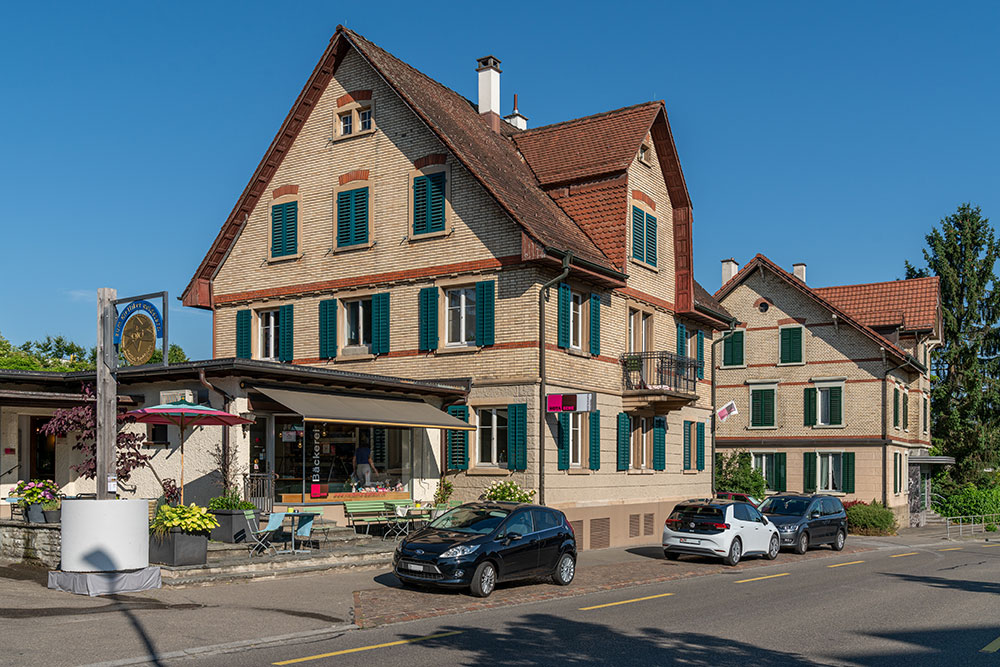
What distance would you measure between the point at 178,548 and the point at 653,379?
16237mm

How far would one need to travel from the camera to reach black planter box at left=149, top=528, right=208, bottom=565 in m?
16.9

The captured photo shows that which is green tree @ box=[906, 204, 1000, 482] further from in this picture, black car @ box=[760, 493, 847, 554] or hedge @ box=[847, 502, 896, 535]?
black car @ box=[760, 493, 847, 554]

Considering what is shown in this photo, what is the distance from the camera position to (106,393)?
16281 mm

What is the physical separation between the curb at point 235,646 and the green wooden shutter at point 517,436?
477 inches

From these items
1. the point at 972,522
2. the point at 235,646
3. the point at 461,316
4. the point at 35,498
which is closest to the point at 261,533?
the point at 35,498

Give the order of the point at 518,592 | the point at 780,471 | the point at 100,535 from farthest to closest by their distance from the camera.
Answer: the point at 780,471
the point at 518,592
the point at 100,535

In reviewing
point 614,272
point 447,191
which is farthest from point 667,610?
point 447,191

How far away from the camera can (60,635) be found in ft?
39.5

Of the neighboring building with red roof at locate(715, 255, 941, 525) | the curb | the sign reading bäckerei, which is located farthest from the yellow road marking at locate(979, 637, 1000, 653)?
the neighboring building with red roof at locate(715, 255, 941, 525)

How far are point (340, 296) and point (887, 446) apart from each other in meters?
26.8

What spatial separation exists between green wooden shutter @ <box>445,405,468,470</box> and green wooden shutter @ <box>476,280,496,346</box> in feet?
5.99

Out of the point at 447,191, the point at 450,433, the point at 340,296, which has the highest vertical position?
the point at 447,191

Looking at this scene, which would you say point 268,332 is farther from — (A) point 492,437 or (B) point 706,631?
(B) point 706,631

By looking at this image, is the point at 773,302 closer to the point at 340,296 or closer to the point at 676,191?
the point at 676,191
